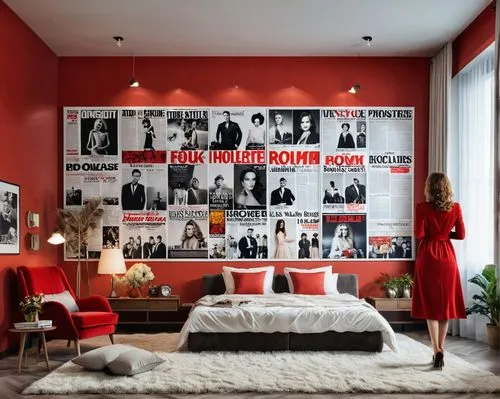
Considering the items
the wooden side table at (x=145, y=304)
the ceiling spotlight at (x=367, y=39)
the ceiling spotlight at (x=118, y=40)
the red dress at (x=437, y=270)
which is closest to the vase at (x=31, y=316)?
the wooden side table at (x=145, y=304)

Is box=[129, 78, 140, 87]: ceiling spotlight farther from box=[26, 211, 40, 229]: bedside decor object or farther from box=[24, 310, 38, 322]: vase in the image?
box=[24, 310, 38, 322]: vase

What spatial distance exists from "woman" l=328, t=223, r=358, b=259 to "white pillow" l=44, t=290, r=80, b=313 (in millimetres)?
3733

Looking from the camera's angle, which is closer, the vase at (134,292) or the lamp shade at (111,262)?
the lamp shade at (111,262)

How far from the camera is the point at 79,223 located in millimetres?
9625

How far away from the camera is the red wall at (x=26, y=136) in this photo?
7.93 metres

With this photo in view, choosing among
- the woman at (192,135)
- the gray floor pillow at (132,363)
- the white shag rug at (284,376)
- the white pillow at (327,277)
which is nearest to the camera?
the white shag rug at (284,376)

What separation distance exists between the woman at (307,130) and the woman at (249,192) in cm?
82

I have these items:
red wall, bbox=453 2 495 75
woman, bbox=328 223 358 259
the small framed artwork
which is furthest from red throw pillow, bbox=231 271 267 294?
red wall, bbox=453 2 495 75

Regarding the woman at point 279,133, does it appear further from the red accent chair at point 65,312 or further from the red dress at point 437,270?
the red dress at point 437,270

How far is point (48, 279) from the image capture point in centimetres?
830

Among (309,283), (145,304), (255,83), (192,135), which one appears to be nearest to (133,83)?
(192,135)

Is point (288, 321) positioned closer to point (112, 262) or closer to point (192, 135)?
point (112, 262)

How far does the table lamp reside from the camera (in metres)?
9.57

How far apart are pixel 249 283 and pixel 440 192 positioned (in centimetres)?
363
